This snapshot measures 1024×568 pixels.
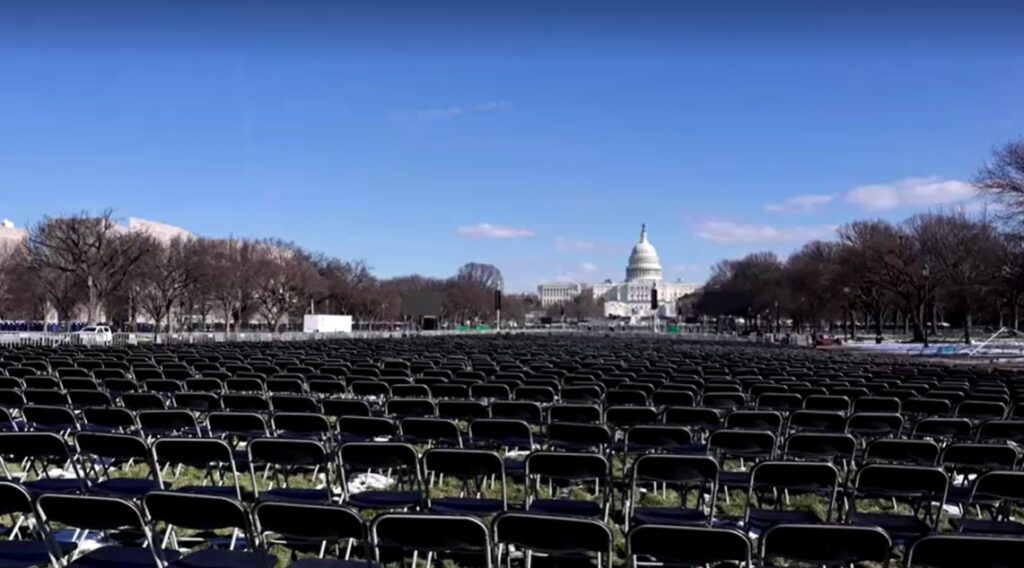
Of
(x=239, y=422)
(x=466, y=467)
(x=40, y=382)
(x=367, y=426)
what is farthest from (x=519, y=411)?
(x=40, y=382)

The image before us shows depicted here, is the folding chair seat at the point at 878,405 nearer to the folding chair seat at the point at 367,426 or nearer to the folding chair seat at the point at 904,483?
the folding chair seat at the point at 904,483

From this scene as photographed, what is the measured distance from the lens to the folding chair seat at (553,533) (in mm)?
3645

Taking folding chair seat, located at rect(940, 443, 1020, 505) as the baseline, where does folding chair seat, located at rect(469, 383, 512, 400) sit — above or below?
above

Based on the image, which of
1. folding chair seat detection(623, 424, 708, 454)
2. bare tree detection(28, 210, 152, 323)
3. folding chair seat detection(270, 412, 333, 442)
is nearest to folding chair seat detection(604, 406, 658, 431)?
folding chair seat detection(623, 424, 708, 454)

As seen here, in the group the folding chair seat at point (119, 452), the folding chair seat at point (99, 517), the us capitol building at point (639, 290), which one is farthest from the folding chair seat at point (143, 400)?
the us capitol building at point (639, 290)

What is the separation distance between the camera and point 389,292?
273ft

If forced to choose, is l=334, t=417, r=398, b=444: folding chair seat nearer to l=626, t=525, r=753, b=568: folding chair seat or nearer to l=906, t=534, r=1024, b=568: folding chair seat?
l=626, t=525, r=753, b=568: folding chair seat

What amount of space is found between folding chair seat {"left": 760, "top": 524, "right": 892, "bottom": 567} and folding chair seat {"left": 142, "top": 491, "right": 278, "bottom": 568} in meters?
2.36

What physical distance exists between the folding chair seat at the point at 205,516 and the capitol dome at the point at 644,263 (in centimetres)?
16347

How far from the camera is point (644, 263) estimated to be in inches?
6540

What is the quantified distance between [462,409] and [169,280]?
4895cm

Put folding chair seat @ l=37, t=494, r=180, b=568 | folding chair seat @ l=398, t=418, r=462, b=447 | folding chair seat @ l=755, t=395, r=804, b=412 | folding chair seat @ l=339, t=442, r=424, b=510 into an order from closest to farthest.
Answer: folding chair seat @ l=37, t=494, r=180, b=568 → folding chair seat @ l=339, t=442, r=424, b=510 → folding chair seat @ l=398, t=418, r=462, b=447 → folding chair seat @ l=755, t=395, r=804, b=412

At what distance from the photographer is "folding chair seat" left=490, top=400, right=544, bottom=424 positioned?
8180 mm

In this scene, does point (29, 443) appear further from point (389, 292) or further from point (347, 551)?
point (389, 292)
